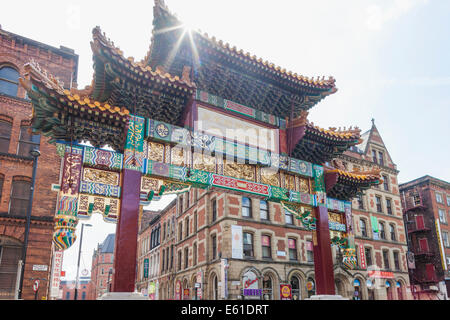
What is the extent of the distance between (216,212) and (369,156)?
70.2 ft

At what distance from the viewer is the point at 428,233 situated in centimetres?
4578

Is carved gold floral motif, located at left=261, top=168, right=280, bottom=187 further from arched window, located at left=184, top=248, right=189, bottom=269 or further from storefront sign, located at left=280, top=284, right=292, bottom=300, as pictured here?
arched window, located at left=184, top=248, right=189, bottom=269

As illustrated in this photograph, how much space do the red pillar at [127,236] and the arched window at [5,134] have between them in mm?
15847

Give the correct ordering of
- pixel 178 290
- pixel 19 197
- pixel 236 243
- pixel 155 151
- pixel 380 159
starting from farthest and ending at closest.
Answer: pixel 380 159, pixel 178 290, pixel 236 243, pixel 19 197, pixel 155 151

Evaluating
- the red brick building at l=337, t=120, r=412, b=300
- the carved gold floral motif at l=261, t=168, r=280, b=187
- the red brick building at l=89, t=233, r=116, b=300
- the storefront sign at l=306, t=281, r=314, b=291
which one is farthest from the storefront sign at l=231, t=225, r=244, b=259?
the red brick building at l=89, t=233, r=116, b=300

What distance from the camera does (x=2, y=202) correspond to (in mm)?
20625

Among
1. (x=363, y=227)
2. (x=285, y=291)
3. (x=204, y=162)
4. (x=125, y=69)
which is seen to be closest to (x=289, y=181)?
(x=204, y=162)

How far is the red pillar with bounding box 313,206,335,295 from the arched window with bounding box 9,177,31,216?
685 inches

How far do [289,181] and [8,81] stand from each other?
19.9 metres

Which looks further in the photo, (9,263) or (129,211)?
(9,263)

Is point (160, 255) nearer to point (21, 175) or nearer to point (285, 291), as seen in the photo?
point (285, 291)

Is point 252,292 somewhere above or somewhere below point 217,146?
below

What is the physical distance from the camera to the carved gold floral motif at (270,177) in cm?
1303
